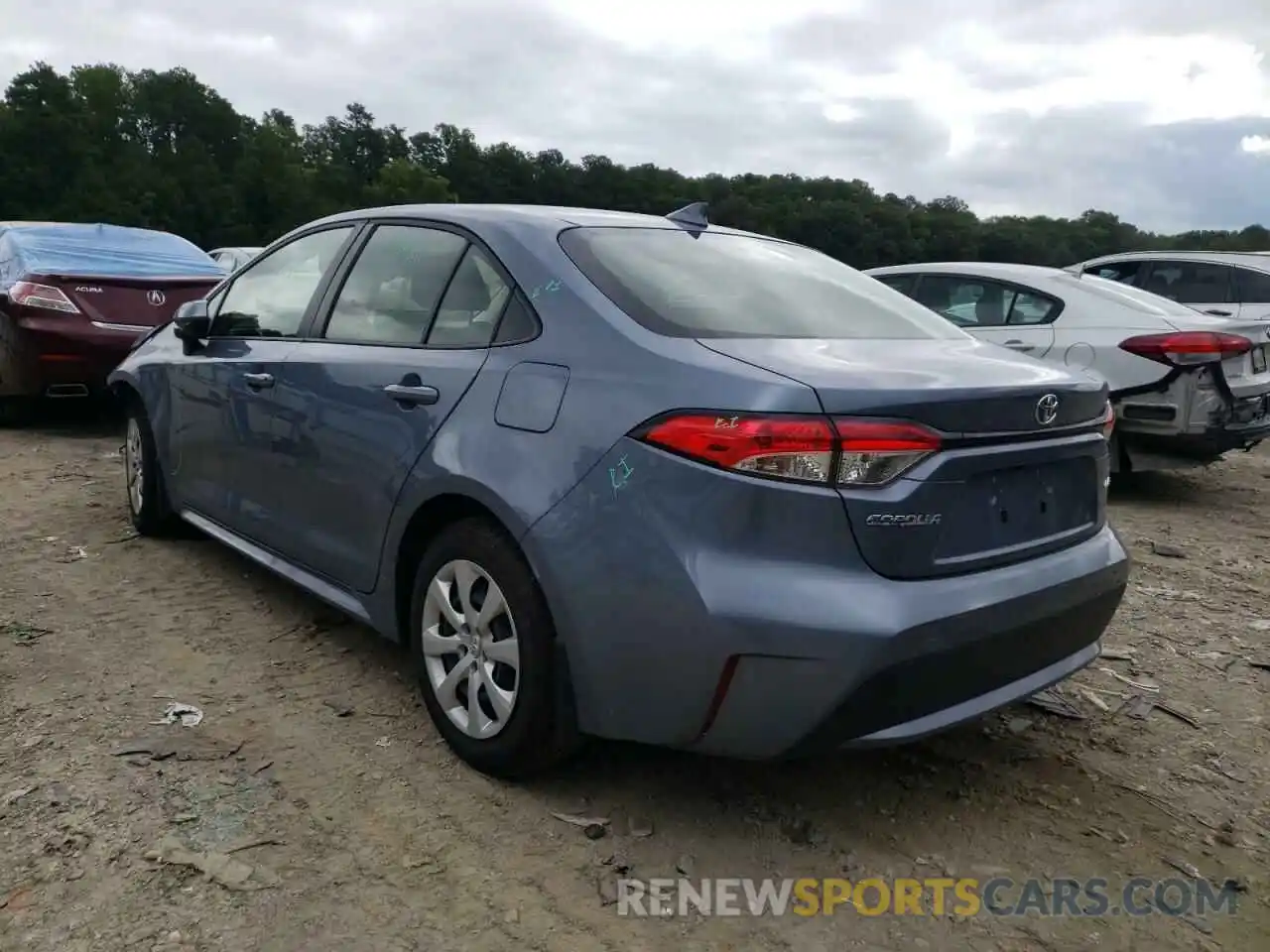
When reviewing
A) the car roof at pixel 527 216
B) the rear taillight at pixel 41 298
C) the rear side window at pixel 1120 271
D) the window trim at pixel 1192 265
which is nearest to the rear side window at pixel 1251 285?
the window trim at pixel 1192 265

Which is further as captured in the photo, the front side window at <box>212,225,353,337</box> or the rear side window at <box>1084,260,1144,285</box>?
the rear side window at <box>1084,260,1144,285</box>

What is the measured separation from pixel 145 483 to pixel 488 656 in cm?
274

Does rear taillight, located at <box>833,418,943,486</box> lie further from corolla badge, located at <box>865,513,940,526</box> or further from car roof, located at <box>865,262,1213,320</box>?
car roof, located at <box>865,262,1213,320</box>

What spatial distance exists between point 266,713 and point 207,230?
59142 millimetres

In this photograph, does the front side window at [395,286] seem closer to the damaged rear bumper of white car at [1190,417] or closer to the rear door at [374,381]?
the rear door at [374,381]

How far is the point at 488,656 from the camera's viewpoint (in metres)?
2.68

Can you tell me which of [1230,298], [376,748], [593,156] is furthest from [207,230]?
[376,748]

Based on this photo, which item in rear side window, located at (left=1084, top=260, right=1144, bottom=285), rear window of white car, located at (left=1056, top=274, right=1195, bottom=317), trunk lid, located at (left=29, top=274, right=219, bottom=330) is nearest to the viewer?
rear window of white car, located at (left=1056, top=274, right=1195, bottom=317)

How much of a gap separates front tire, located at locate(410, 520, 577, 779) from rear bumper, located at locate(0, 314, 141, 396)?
16.2ft

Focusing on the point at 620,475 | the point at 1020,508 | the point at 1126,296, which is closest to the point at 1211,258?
the point at 1126,296

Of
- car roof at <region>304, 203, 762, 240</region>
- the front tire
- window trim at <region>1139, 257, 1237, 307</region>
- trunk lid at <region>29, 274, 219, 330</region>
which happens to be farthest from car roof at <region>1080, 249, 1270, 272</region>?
the front tire

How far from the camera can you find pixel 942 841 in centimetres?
254

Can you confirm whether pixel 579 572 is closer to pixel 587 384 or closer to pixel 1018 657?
pixel 587 384

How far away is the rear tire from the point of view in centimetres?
464
